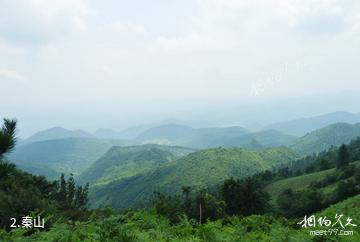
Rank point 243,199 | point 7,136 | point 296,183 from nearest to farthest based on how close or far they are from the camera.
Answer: point 7,136, point 243,199, point 296,183

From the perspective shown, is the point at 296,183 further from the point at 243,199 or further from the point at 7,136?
the point at 7,136

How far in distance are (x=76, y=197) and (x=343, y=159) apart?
9206cm

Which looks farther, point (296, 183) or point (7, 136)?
point (296, 183)

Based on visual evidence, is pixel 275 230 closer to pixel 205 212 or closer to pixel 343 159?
pixel 205 212

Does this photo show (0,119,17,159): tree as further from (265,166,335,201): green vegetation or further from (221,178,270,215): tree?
(265,166,335,201): green vegetation

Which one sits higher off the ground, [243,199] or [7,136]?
[7,136]

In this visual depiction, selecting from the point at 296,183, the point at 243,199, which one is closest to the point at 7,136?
the point at 243,199

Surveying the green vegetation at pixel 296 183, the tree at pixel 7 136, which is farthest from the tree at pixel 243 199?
the tree at pixel 7 136

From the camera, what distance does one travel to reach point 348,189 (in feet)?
267

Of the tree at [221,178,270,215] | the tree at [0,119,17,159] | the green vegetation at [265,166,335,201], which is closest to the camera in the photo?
the tree at [0,119,17,159]

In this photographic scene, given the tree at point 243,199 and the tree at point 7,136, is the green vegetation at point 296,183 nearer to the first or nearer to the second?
the tree at point 243,199

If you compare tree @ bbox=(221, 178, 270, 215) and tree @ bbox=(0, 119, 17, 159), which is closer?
tree @ bbox=(0, 119, 17, 159)

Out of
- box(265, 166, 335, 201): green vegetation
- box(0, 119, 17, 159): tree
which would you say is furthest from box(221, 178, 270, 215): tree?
box(0, 119, 17, 159): tree

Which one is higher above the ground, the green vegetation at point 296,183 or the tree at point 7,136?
the tree at point 7,136
